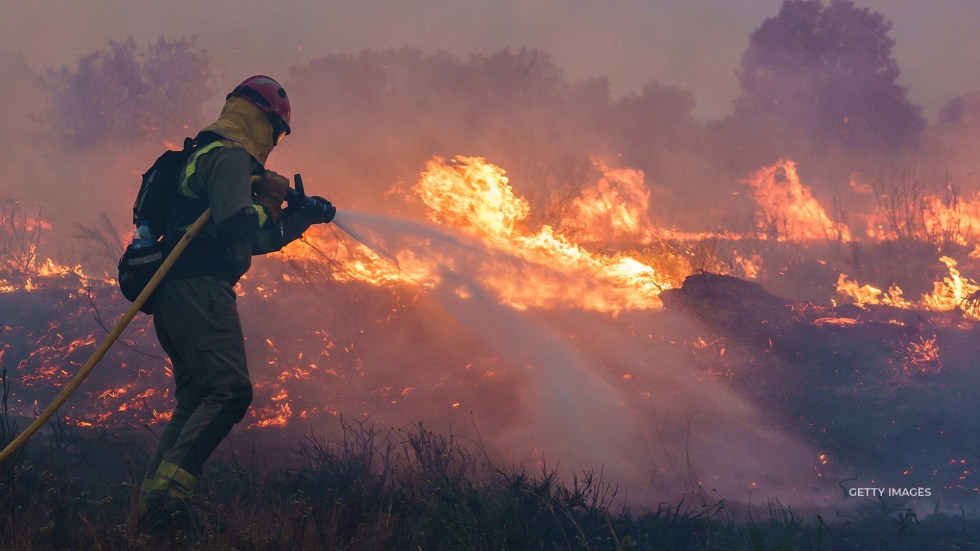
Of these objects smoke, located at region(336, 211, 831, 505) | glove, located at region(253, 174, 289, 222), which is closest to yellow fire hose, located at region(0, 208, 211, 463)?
glove, located at region(253, 174, 289, 222)

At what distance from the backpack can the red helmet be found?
40 centimetres

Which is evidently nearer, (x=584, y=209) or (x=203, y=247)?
(x=203, y=247)

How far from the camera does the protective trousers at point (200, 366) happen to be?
11.6ft

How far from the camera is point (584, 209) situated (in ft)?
47.6

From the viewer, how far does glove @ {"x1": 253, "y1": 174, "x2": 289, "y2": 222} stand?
4047 millimetres

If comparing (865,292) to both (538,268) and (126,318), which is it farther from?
(126,318)

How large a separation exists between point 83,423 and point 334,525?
6.15m

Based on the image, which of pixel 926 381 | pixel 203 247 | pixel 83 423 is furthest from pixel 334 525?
pixel 926 381

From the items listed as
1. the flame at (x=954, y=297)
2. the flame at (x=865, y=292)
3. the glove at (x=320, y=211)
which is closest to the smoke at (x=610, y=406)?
the glove at (x=320, y=211)

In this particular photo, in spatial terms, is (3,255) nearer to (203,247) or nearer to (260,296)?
(260,296)

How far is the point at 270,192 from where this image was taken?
4.07m

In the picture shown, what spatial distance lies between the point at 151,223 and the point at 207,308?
620 mm

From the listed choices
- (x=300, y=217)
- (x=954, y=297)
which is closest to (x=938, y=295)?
(x=954, y=297)

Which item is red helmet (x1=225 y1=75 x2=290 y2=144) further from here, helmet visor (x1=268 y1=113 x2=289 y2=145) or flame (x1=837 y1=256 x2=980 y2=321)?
flame (x1=837 y1=256 x2=980 y2=321)
